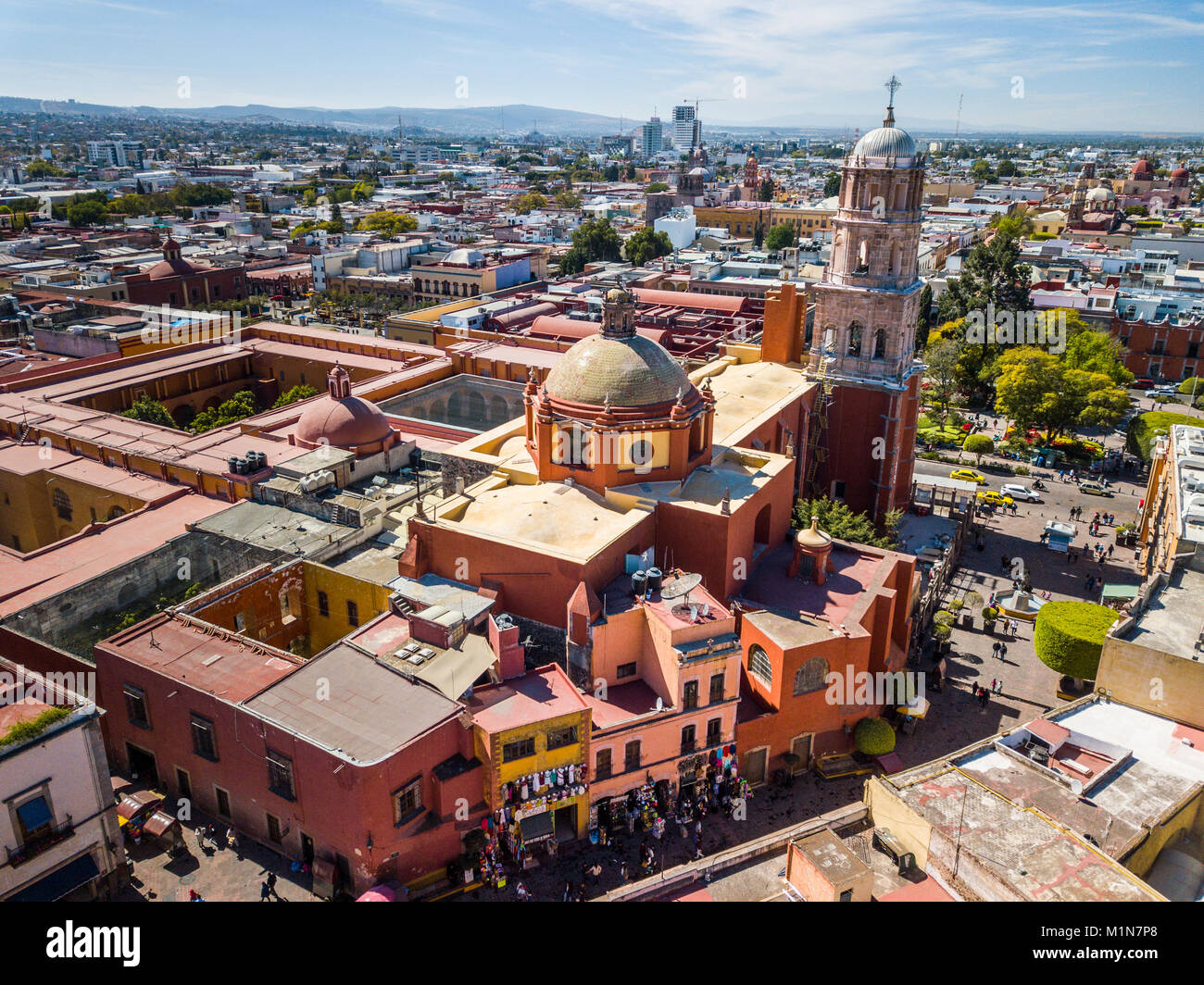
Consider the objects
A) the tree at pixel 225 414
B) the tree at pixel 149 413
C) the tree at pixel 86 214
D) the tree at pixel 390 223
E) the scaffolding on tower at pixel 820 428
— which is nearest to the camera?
the scaffolding on tower at pixel 820 428

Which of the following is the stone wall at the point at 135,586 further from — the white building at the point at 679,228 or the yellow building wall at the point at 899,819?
the white building at the point at 679,228

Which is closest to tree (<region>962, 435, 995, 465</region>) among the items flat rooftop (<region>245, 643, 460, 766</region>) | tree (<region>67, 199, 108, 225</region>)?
flat rooftop (<region>245, 643, 460, 766</region>)

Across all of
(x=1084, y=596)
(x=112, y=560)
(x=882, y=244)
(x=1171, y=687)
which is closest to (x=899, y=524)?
(x=1084, y=596)

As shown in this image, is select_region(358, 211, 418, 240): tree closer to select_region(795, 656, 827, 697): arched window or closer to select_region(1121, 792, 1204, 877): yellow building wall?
select_region(795, 656, 827, 697): arched window

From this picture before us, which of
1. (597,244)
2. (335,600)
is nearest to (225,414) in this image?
(335,600)

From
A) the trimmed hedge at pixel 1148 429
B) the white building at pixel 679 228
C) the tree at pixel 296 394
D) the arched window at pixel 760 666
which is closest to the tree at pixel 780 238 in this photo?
the white building at pixel 679 228

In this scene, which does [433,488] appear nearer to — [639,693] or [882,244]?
[639,693]

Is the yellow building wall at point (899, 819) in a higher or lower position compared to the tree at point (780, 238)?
lower
